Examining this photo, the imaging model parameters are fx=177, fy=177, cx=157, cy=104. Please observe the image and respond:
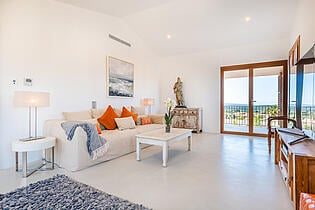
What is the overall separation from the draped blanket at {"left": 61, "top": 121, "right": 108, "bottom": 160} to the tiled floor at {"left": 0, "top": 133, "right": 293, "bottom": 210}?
0.24 meters

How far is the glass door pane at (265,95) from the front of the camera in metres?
5.14

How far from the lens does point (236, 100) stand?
19.0ft

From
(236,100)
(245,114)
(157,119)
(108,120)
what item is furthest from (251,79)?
(108,120)

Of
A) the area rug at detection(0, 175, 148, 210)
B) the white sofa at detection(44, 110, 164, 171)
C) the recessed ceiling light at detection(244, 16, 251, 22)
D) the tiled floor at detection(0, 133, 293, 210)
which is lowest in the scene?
the tiled floor at detection(0, 133, 293, 210)

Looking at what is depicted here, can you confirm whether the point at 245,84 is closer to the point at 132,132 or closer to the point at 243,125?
the point at 243,125

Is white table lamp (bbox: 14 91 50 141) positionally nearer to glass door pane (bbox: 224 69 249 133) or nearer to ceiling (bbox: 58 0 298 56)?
ceiling (bbox: 58 0 298 56)

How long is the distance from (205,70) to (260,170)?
163 inches

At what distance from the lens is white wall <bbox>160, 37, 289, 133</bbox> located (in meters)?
5.32

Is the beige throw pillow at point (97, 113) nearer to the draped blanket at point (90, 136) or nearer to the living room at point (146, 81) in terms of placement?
the living room at point (146, 81)

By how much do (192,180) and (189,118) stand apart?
3831 millimetres

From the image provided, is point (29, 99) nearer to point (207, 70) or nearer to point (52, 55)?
point (52, 55)

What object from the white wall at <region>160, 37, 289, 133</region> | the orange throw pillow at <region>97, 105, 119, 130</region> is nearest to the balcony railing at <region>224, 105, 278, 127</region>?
the white wall at <region>160, 37, 289, 133</region>

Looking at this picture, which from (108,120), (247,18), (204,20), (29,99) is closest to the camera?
(29,99)

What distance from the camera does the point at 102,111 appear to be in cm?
430
